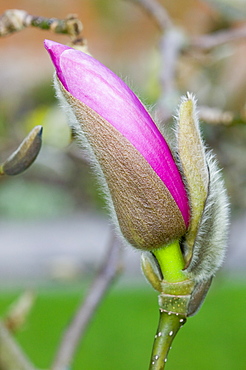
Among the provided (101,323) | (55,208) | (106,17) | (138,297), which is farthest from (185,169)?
(55,208)

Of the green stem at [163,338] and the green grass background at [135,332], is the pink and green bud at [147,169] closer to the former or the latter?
the green stem at [163,338]

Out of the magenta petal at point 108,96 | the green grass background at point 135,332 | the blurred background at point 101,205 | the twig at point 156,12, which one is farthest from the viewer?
the green grass background at point 135,332

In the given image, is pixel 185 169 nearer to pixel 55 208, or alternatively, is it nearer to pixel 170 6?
pixel 170 6

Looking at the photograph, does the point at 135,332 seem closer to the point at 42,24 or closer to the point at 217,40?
the point at 217,40

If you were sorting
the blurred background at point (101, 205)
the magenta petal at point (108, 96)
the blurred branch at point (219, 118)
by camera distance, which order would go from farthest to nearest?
1. the blurred background at point (101, 205)
2. the blurred branch at point (219, 118)
3. the magenta petal at point (108, 96)

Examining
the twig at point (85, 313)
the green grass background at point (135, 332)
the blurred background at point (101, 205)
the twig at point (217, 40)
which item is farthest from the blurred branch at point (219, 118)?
the green grass background at point (135, 332)

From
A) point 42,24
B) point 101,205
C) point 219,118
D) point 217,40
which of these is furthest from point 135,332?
point 42,24
